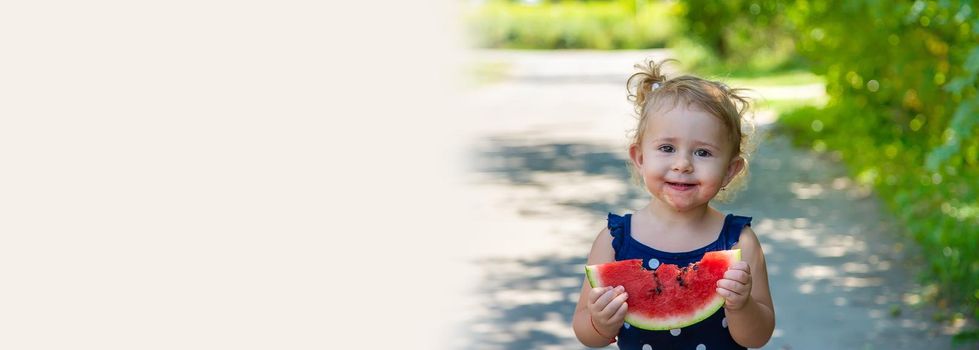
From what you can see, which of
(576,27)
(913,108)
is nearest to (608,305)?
(913,108)

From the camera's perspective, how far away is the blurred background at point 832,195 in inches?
234

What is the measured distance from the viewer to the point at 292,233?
28.3ft

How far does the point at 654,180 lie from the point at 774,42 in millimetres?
31305

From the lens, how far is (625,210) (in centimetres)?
953

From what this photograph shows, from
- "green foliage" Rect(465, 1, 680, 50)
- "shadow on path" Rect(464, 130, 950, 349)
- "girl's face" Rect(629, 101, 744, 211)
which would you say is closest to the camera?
"girl's face" Rect(629, 101, 744, 211)

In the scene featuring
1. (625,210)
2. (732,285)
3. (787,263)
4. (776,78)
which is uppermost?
(776,78)

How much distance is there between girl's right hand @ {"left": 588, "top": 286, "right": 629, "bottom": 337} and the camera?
280 centimetres

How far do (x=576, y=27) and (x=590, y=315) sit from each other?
55.3 m

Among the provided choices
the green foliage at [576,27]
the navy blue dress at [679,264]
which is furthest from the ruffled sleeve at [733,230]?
the green foliage at [576,27]

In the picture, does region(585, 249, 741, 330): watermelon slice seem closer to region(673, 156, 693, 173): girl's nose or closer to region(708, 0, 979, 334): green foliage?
region(673, 156, 693, 173): girl's nose

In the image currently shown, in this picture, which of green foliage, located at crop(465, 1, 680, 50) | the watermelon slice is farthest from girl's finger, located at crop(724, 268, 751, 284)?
green foliage, located at crop(465, 1, 680, 50)

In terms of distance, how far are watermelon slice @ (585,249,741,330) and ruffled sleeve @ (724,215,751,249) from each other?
0.11 metres

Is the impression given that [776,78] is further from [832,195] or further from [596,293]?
[596,293]

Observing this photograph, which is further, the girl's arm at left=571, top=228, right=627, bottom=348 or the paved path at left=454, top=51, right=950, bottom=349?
the paved path at left=454, top=51, right=950, bottom=349
